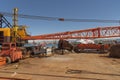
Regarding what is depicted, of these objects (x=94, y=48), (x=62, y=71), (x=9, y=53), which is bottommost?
(x=62, y=71)

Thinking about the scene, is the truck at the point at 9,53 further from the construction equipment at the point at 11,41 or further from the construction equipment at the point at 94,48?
the construction equipment at the point at 94,48

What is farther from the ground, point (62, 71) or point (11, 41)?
point (11, 41)

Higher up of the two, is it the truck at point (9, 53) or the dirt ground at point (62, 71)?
the truck at point (9, 53)

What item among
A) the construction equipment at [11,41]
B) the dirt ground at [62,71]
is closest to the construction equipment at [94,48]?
the construction equipment at [11,41]

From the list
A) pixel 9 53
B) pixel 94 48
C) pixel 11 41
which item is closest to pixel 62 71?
pixel 9 53

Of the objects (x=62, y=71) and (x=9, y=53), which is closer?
(x=62, y=71)

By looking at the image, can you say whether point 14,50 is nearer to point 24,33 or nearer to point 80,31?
point 24,33

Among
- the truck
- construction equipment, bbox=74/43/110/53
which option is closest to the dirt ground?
the truck

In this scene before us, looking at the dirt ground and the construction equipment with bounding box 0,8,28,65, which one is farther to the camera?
the construction equipment with bounding box 0,8,28,65

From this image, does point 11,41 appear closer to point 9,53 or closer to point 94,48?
point 9,53

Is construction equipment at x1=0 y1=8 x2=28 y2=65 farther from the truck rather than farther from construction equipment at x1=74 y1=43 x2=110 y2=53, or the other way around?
construction equipment at x1=74 y1=43 x2=110 y2=53

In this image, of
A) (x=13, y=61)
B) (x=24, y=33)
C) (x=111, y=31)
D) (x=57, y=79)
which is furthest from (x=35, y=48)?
(x=111, y=31)

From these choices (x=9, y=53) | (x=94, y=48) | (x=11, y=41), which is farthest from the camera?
(x=94, y=48)

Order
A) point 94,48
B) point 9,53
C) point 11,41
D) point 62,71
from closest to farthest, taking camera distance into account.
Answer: point 62,71 → point 9,53 → point 11,41 → point 94,48
